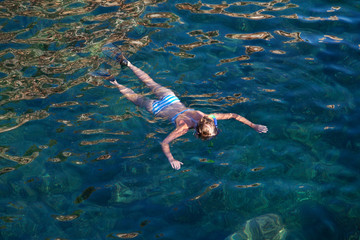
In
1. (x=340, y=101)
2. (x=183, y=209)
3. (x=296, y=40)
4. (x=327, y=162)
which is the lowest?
(x=183, y=209)

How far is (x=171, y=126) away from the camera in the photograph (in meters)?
8.94

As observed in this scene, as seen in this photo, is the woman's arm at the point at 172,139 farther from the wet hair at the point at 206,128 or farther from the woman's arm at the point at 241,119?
the woman's arm at the point at 241,119

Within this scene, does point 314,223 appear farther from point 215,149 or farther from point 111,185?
point 111,185

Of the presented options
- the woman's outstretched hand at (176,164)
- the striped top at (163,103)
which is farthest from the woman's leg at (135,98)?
the woman's outstretched hand at (176,164)

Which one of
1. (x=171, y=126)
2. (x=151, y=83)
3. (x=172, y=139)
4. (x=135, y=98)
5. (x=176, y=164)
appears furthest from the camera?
(x=151, y=83)

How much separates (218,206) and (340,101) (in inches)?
169

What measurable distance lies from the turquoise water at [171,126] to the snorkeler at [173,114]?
0.75 feet

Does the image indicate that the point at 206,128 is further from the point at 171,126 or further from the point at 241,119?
the point at 171,126

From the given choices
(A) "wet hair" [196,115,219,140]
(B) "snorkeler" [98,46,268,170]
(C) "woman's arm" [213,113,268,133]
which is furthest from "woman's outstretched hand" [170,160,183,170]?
(C) "woman's arm" [213,113,268,133]

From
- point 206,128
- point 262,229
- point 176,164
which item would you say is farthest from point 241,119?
point 262,229

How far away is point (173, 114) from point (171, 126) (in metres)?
0.29

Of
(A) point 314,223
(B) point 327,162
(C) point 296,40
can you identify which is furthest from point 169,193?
(C) point 296,40

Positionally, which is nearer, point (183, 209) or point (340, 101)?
point (183, 209)

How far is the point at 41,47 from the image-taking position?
11273 millimetres
